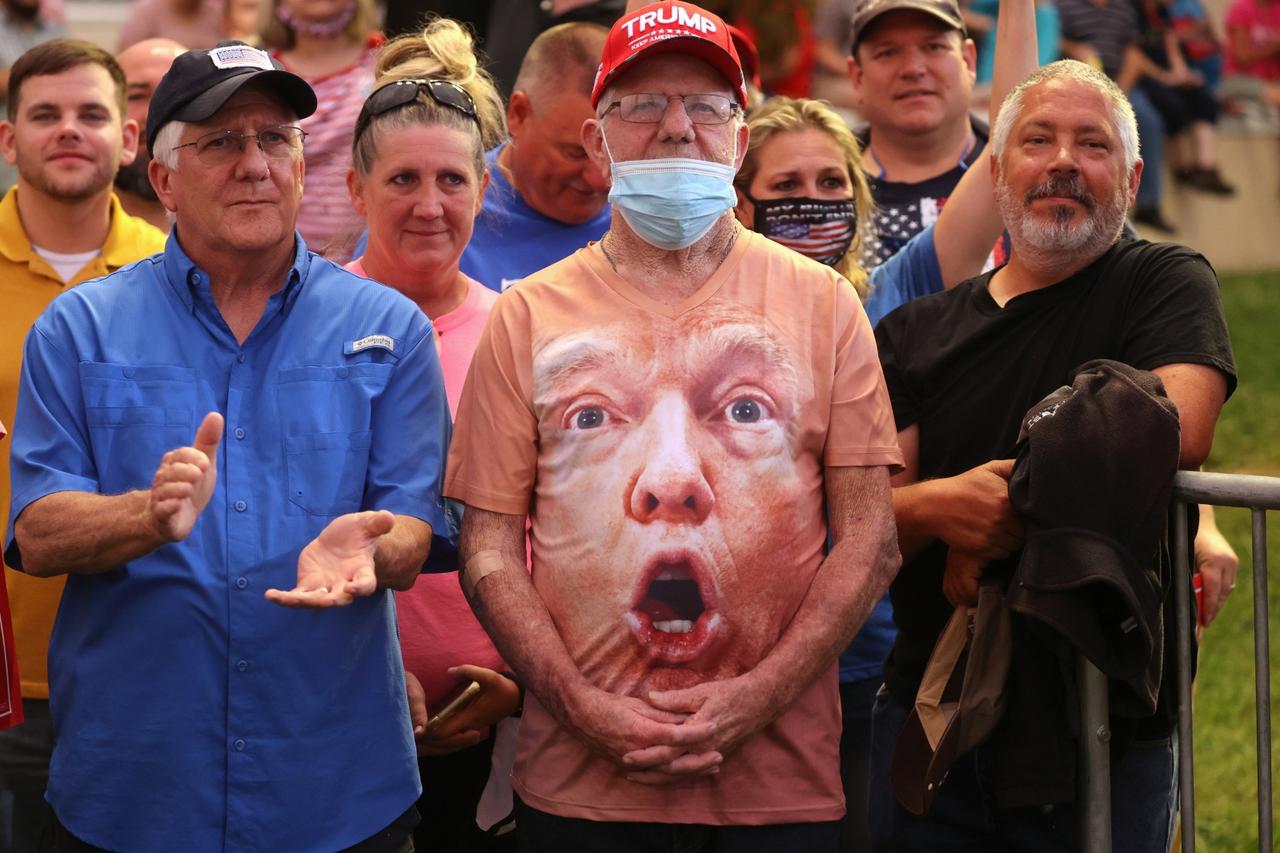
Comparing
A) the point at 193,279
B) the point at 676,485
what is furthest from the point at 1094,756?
the point at 193,279

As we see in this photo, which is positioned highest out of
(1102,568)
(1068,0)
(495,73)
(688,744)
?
(1068,0)

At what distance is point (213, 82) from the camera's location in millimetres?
3672

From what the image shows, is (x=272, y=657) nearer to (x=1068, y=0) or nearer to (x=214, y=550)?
(x=214, y=550)

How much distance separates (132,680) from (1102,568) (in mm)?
1936

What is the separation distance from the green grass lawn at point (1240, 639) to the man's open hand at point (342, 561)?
3.69 meters

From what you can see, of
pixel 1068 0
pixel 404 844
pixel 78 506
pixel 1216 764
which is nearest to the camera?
pixel 78 506

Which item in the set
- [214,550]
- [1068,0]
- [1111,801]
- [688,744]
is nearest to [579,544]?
[688,744]

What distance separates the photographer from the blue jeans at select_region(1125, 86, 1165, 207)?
45.2 feet

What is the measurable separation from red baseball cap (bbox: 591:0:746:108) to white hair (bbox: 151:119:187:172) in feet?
2.91

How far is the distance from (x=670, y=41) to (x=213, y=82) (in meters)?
0.95

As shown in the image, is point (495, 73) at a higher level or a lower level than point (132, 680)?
higher

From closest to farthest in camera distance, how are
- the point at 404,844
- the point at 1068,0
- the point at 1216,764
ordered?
the point at 404,844 < the point at 1216,764 < the point at 1068,0

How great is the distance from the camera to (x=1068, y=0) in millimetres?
13258

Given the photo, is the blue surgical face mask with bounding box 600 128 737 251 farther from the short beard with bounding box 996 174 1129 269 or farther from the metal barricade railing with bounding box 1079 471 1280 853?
the metal barricade railing with bounding box 1079 471 1280 853
